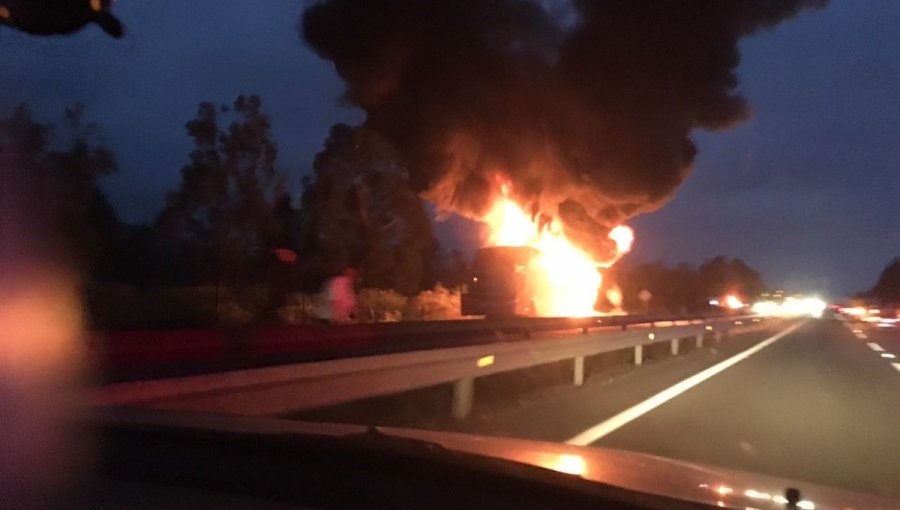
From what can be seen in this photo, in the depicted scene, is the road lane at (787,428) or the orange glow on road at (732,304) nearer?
the road lane at (787,428)

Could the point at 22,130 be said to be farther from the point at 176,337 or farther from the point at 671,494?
the point at 671,494

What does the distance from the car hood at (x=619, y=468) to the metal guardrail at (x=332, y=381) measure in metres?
1.90

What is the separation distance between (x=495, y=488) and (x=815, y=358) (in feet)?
78.3

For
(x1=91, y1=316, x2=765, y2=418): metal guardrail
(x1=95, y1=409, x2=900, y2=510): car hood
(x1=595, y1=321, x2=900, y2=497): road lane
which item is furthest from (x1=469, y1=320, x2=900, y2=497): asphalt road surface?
(x1=95, y1=409, x2=900, y2=510): car hood

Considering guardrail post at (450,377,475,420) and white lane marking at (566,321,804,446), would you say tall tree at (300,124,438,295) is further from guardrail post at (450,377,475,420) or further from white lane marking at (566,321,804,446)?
guardrail post at (450,377,475,420)

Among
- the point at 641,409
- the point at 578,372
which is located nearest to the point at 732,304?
the point at 578,372

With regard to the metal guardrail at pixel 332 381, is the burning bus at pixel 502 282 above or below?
above

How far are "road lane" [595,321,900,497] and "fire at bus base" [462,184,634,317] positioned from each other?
14.7 meters

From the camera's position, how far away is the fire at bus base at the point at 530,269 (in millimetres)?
34281

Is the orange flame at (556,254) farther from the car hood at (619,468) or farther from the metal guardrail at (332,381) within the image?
the car hood at (619,468)

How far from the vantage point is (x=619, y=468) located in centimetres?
489

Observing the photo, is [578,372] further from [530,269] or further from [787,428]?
[530,269]

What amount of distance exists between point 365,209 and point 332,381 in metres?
38.8

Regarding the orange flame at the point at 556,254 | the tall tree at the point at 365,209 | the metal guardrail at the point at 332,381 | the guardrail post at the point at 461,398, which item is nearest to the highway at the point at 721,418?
the guardrail post at the point at 461,398
